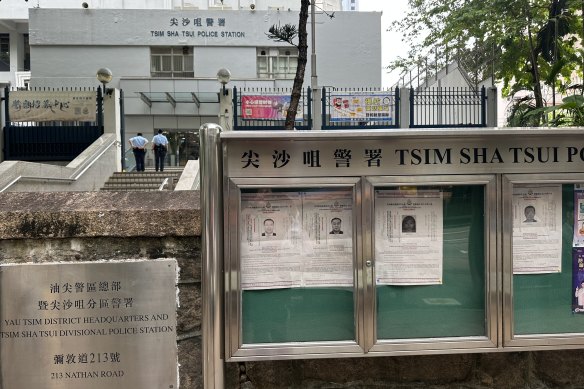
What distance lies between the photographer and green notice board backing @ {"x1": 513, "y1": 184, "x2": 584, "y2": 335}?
10.1 ft

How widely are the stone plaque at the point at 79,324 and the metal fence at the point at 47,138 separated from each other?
51.8ft

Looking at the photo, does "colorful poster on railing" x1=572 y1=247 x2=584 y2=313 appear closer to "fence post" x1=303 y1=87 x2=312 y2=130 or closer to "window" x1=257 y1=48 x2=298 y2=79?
"fence post" x1=303 y1=87 x2=312 y2=130

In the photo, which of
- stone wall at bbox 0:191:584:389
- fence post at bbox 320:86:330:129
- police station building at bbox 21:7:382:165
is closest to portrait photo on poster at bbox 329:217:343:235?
stone wall at bbox 0:191:584:389

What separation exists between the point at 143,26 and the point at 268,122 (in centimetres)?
1335

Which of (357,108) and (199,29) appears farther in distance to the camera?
(199,29)

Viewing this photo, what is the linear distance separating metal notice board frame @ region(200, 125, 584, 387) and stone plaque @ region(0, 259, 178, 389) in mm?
443

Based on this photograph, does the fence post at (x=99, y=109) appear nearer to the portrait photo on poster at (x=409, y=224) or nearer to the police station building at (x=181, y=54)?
the police station building at (x=181, y=54)

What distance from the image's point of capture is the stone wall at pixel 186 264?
3.00 metres

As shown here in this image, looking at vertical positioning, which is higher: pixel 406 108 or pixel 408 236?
pixel 406 108

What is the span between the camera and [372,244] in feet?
9.71

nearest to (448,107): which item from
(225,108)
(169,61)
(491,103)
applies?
(491,103)

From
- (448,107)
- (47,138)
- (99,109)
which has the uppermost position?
(448,107)

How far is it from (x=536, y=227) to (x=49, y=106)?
1766 cm

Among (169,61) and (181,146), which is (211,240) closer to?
(181,146)
